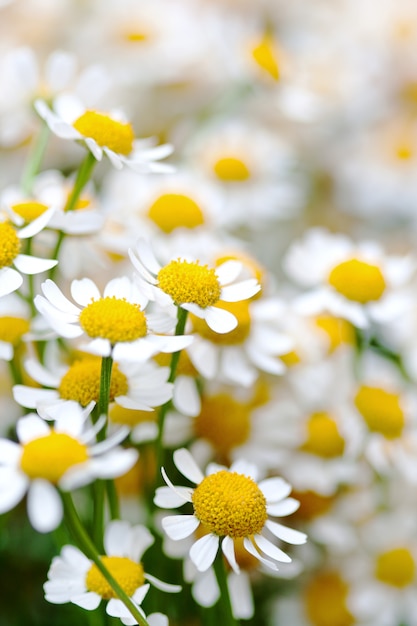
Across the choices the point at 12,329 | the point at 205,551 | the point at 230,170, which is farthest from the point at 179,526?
the point at 230,170

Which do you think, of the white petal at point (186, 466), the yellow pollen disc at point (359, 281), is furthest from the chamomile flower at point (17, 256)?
the yellow pollen disc at point (359, 281)

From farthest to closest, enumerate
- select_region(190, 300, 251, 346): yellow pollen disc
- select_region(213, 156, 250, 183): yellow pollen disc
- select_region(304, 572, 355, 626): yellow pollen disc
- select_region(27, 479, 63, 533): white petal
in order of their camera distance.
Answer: select_region(213, 156, 250, 183): yellow pollen disc
select_region(304, 572, 355, 626): yellow pollen disc
select_region(190, 300, 251, 346): yellow pollen disc
select_region(27, 479, 63, 533): white petal

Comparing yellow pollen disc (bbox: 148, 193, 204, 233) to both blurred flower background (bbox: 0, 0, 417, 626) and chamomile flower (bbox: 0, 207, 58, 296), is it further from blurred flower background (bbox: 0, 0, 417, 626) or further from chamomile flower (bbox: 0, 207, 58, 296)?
chamomile flower (bbox: 0, 207, 58, 296)

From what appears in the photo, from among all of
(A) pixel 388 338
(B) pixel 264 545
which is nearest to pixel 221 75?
(A) pixel 388 338

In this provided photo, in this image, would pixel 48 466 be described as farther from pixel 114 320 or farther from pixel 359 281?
pixel 359 281

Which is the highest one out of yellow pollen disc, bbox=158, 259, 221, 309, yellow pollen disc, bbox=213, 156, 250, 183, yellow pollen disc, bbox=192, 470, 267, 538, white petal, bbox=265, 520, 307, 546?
yellow pollen disc, bbox=158, 259, 221, 309

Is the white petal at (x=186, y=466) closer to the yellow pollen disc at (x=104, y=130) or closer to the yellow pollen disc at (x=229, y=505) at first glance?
the yellow pollen disc at (x=229, y=505)

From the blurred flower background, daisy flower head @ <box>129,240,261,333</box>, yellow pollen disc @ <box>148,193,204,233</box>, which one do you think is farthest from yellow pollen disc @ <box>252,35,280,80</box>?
daisy flower head @ <box>129,240,261,333</box>
